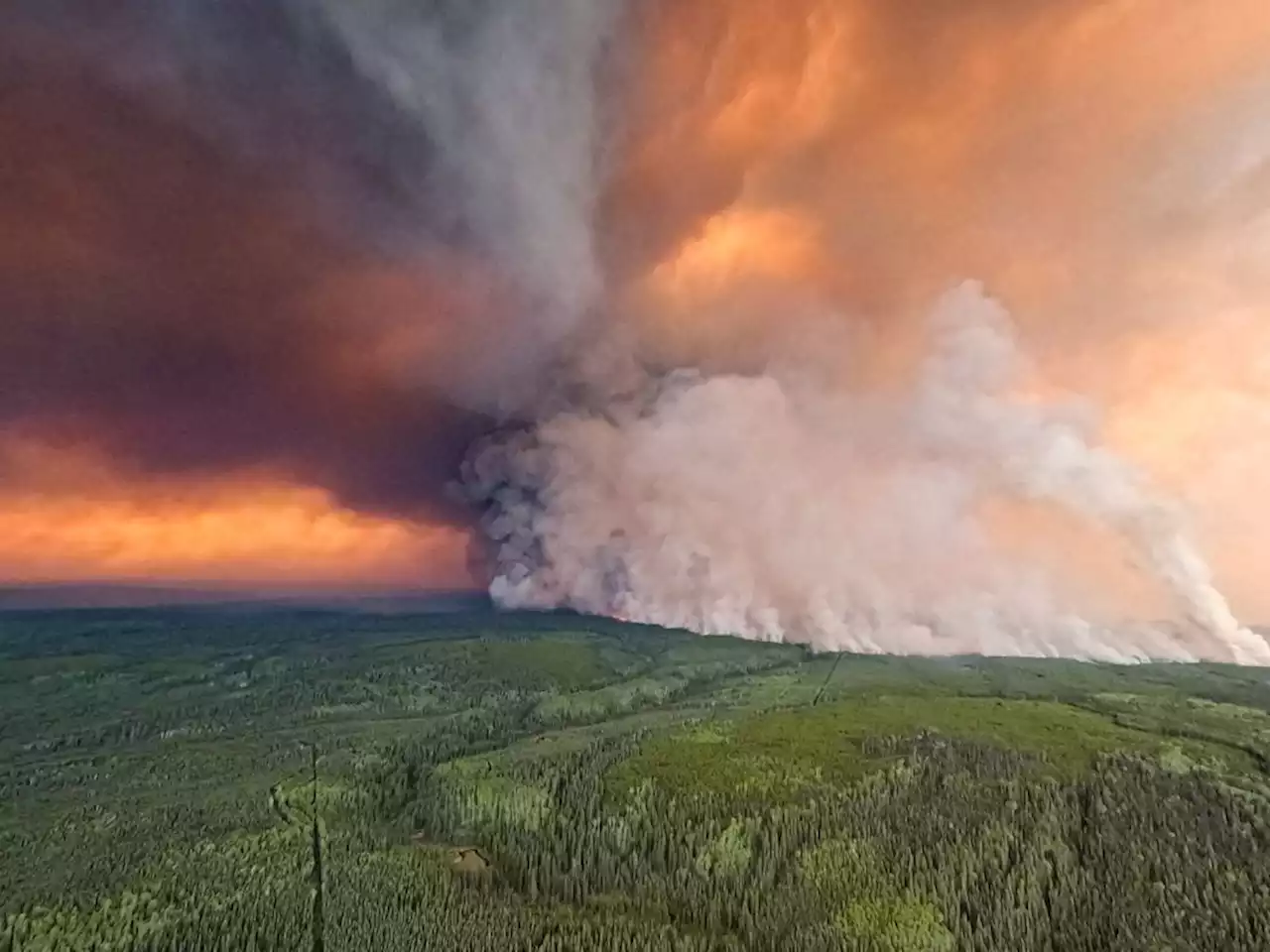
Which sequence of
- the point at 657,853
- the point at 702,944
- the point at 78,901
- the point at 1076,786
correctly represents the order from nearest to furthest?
1. the point at 702,944
2. the point at 78,901
3. the point at 657,853
4. the point at 1076,786

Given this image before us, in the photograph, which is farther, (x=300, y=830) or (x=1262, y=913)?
(x=300, y=830)

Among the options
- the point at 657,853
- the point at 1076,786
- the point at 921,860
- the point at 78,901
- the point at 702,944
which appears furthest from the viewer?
the point at 1076,786

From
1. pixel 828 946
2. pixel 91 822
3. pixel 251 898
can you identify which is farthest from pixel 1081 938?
pixel 91 822

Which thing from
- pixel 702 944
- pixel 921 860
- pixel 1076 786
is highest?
pixel 1076 786

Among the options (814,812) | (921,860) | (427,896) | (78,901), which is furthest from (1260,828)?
(78,901)

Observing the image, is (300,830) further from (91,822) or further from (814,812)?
(814,812)

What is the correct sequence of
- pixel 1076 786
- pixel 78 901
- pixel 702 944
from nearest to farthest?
pixel 702 944, pixel 78 901, pixel 1076 786

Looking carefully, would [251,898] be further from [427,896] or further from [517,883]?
[517,883]

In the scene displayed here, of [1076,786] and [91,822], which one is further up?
[1076,786]

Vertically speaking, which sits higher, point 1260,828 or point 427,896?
point 1260,828
